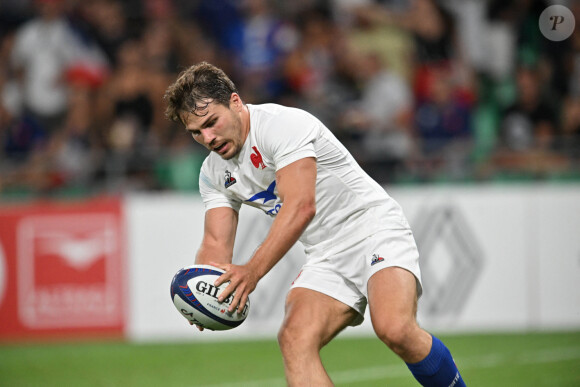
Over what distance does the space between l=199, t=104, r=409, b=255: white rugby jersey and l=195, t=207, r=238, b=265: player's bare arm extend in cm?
6

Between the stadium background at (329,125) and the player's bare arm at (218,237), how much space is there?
4.40 m

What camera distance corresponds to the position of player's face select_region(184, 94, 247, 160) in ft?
15.7

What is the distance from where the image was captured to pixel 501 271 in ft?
32.8

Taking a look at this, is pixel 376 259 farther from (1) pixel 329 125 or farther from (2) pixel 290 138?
(1) pixel 329 125

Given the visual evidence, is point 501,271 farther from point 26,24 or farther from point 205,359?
point 26,24

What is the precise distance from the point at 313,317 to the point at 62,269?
6.30 metres

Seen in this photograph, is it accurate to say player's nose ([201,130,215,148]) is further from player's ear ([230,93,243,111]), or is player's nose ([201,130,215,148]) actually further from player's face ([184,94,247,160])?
player's ear ([230,93,243,111])

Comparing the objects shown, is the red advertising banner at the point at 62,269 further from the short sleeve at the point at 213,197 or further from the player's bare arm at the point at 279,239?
the player's bare arm at the point at 279,239

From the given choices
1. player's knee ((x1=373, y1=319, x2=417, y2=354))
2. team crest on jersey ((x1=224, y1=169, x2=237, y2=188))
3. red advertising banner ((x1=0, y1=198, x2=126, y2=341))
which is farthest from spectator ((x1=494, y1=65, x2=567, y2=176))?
player's knee ((x1=373, y1=319, x2=417, y2=354))

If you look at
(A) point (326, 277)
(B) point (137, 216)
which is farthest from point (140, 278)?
(A) point (326, 277)

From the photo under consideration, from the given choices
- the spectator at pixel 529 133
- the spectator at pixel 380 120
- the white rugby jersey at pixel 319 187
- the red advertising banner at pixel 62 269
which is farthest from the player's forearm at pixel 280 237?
the red advertising banner at pixel 62 269

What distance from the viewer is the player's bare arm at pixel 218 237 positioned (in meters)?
5.16

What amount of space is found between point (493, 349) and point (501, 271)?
1.27 metres

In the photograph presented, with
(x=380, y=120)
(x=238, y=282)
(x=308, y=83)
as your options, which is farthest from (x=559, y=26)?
(x=238, y=282)
